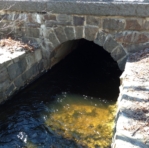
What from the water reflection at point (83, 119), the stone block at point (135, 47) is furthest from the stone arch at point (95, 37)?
the water reflection at point (83, 119)

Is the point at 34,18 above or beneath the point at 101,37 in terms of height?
above

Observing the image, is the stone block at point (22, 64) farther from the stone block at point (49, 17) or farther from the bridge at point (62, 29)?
the stone block at point (49, 17)

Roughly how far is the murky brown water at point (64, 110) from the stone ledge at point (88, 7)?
1861mm

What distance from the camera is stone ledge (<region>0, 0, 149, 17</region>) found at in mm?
4555

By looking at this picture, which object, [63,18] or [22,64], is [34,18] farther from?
[22,64]

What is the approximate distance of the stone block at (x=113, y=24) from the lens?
4.81 meters

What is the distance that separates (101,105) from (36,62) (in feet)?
7.06

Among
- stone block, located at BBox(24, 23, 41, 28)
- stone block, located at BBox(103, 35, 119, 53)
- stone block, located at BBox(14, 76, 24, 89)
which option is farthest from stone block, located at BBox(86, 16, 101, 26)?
stone block, located at BBox(14, 76, 24, 89)

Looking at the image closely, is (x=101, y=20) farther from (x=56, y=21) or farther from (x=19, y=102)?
(x=19, y=102)

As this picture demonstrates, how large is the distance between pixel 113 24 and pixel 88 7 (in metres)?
0.69

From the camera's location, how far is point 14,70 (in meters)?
4.91

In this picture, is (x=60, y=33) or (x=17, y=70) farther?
(x=60, y=33)

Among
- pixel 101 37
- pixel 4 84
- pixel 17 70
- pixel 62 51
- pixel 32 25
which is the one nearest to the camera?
pixel 4 84

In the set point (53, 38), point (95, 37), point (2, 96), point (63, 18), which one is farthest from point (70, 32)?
point (2, 96)
